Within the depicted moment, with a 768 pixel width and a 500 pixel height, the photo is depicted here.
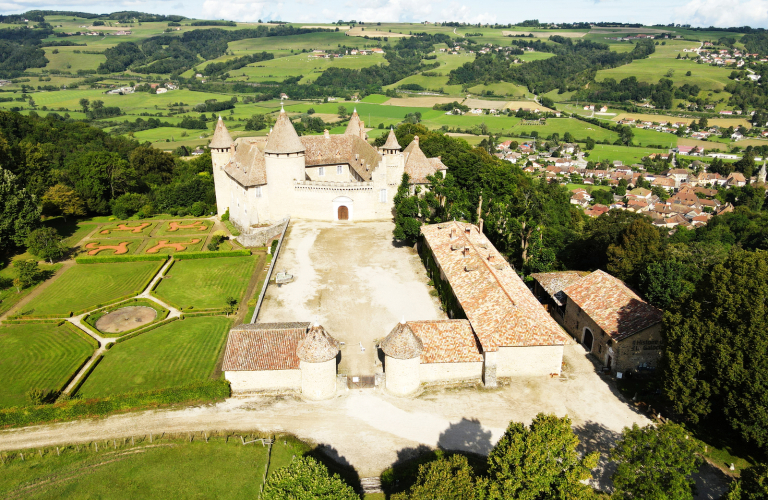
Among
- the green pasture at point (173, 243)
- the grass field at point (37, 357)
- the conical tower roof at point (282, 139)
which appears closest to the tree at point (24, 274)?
the grass field at point (37, 357)

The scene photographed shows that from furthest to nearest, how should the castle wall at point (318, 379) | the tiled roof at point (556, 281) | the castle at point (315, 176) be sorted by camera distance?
the castle at point (315, 176) → the tiled roof at point (556, 281) → the castle wall at point (318, 379)

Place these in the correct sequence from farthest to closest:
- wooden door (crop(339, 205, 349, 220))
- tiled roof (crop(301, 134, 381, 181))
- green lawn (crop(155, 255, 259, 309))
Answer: tiled roof (crop(301, 134, 381, 181)) → wooden door (crop(339, 205, 349, 220)) → green lawn (crop(155, 255, 259, 309))

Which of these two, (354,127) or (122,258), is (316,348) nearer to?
(122,258)

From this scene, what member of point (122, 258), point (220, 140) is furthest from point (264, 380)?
point (220, 140)

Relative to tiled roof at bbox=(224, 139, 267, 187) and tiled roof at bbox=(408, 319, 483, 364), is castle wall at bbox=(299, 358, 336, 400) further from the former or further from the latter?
tiled roof at bbox=(224, 139, 267, 187)

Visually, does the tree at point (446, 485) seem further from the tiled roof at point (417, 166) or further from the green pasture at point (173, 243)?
the green pasture at point (173, 243)

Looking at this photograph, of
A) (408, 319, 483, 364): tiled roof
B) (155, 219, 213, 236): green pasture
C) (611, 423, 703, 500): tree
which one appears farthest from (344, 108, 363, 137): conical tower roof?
(611, 423, 703, 500): tree

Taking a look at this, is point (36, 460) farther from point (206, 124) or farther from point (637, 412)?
point (206, 124)
